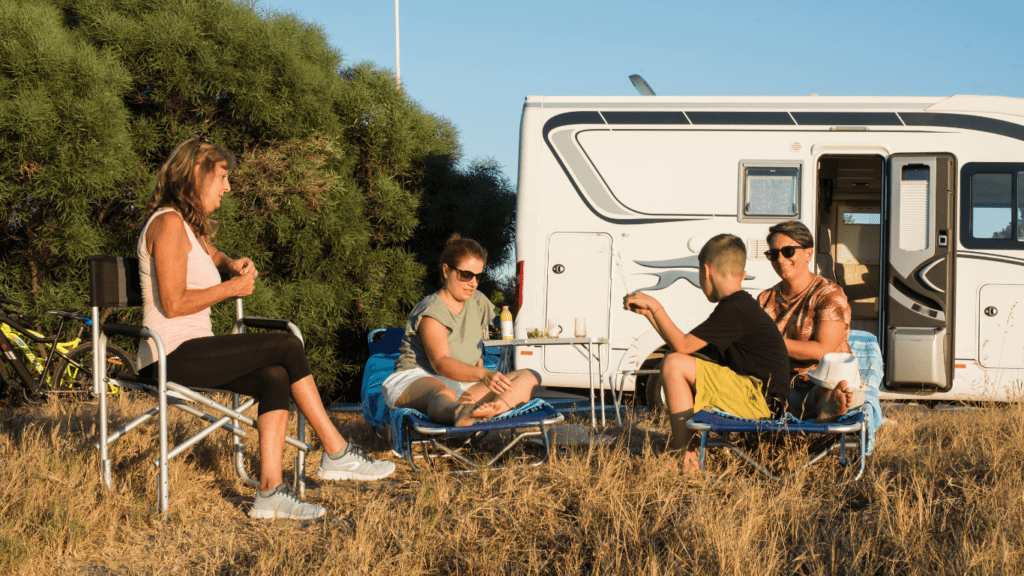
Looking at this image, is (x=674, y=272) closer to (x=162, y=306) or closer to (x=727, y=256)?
(x=727, y=256)

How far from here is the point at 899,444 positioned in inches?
150

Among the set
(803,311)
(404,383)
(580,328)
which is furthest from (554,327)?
(803,311)

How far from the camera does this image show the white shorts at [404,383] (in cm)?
370

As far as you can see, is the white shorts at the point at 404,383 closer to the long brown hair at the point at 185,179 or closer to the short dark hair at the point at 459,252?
the short dark hair at the point at 459,252

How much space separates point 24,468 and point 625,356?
3864 millimetres

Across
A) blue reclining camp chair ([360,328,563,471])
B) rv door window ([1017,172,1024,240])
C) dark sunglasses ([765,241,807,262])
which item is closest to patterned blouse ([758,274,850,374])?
dark sunglasses ([765,241,807,262])

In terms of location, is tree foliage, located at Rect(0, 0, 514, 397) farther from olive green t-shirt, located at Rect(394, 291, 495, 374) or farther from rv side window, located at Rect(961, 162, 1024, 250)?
rv side window, located at Rect(961, 162, 1024, 250)

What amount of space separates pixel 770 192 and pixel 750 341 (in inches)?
109

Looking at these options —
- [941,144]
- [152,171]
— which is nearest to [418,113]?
[152,171]

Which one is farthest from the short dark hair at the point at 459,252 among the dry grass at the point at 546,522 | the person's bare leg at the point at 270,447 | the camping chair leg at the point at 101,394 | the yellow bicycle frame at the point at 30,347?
the yellow bicycle frame at the point at 30,347

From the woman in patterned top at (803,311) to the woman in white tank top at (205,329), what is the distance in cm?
209

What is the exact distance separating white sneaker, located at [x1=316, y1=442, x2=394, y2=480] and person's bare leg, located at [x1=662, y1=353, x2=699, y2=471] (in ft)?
3.98

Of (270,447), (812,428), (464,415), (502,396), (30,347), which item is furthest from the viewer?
(30,347)

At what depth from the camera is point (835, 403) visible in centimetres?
320
